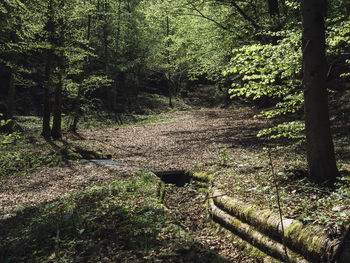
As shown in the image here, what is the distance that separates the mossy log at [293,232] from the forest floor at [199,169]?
0.63 ft

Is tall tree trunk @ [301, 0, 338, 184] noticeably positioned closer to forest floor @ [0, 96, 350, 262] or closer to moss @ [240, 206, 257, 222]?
forest floor @ [0, 96, 350, 262]

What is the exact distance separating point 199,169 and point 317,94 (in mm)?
4838

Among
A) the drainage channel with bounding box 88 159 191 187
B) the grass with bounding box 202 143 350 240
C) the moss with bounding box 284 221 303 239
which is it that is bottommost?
the drainage channel with bounding box 88 159 191 187

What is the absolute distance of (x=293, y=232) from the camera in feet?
12.7

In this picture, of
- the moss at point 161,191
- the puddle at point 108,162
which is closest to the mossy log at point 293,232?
→ the moss at point 161,191

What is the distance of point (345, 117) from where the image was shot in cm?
1180

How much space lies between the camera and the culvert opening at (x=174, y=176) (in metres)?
8.82

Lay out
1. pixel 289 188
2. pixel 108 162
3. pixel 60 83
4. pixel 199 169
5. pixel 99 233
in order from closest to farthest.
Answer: pixel 99 233, pixel 289 188, pixel 199 169, pixel 108 162, pixel 60 83

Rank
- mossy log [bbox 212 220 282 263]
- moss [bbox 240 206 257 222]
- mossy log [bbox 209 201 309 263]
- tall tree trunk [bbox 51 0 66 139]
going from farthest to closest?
tall tree trunk [bbox 51 0 66 139] → moss [bbox 240 206 257 222] → mossy log [bbox 212 220 282 263] → mossy log [bbox 209 201 309 263]

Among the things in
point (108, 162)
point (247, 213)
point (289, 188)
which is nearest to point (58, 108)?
point (108, 162)

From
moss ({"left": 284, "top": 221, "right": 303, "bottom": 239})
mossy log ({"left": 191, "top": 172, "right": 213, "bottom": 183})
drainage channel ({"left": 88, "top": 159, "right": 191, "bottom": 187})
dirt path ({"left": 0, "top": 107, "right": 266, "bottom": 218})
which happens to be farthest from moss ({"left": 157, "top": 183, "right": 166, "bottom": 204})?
moss ({"left": 284, "top": 221, "right": 303, "bottom": 239})

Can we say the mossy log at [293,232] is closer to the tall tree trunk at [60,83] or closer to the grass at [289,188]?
the grass at [289,188]

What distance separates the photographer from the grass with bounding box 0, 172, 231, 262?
3988 millimetres

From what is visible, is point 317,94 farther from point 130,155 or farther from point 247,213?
point 130,155
